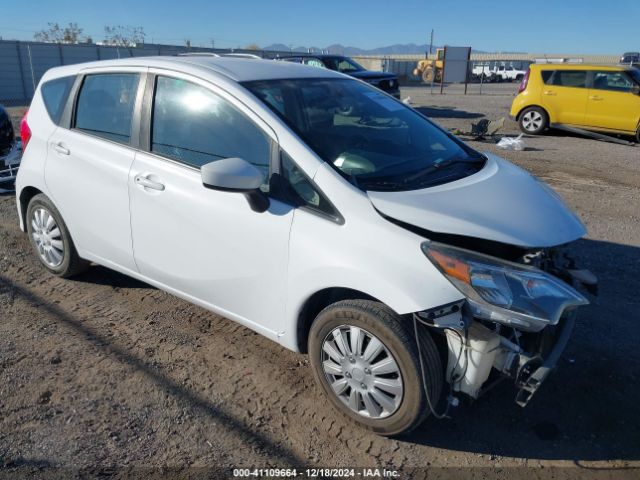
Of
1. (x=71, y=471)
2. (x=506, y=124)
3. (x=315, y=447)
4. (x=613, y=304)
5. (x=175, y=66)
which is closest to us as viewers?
(x=71, y=471)

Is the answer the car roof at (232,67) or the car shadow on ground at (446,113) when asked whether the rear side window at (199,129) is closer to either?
the car roof at (232,67)

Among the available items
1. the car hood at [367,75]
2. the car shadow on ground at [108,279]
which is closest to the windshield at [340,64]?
the car hood at [367,75]

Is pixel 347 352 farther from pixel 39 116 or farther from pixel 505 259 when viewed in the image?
pixel 39 116

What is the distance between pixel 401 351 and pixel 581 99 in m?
11.9

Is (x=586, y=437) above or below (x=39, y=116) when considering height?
below

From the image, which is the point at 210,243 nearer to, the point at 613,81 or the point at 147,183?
the point at 147,183

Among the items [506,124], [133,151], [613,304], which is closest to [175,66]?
[133,151]

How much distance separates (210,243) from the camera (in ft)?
10.3

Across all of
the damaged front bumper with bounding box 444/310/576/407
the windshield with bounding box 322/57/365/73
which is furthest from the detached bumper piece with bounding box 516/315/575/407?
the windshield with bounding box 322/57/365/73

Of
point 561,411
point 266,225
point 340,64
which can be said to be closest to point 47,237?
point 266,225

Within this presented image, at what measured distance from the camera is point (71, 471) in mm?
2559

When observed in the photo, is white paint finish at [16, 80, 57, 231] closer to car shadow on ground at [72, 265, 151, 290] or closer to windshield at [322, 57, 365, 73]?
car shadow on ground at [72, 265, 151, 290]

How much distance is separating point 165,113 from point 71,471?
2106 mm

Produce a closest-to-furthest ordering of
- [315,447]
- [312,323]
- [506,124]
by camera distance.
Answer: [315,447]
[312,323]
[506,124]
